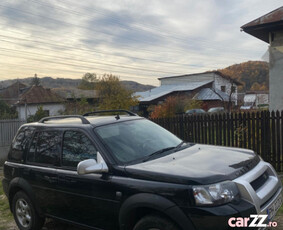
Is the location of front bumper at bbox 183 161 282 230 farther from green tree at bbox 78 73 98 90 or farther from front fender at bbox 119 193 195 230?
green tree at bbox 78 73 98 90

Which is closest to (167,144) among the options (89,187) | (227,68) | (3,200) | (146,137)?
(146,137)

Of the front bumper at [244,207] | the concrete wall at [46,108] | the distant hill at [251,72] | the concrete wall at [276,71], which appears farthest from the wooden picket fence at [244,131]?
the distant hill at [251,72]

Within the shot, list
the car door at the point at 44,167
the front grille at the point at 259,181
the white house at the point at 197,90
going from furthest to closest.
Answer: the white house at the point at 197,90 → the car door at the point at 44,167 → the front grille at the point at 259,181

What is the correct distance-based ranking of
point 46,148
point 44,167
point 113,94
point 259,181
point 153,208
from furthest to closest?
point 113,94 → point 46,148 → point 44,167 → point 259,181 → point 153,208

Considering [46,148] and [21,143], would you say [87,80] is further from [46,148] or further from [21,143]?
[46,148]

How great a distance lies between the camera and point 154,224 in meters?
2.97

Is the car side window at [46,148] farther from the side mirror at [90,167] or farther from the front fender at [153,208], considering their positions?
the front fender at [153,208]

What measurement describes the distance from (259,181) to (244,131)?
5.06 m

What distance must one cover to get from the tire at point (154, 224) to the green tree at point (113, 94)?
23.6m

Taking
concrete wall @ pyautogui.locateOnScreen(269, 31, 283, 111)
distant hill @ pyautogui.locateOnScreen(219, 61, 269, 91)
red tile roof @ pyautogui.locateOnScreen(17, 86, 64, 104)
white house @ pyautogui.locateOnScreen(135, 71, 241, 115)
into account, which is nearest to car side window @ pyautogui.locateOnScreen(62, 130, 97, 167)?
concrete wall @ pyautogui.locateOnScreen(269, 31, 283, 111)

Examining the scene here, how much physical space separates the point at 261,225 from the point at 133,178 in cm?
138

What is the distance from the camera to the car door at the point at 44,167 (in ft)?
Answer: 13.5

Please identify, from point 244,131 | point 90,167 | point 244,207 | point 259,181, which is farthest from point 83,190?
point 244,131

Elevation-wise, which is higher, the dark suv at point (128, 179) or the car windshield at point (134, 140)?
the car windshield at point (134, 140)
